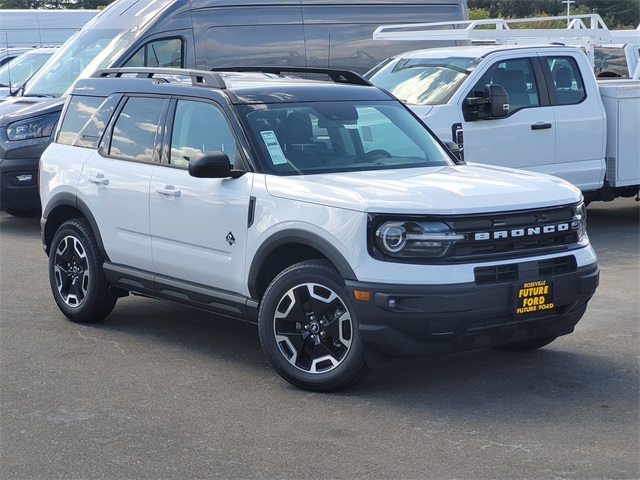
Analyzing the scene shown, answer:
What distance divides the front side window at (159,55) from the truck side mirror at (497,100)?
15.2 feet

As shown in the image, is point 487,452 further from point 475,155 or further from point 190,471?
point 475,155

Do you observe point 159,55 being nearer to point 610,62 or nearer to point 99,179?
point 99,179

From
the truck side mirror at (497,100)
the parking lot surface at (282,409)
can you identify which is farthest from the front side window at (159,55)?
the parking lot surface at (282,409)

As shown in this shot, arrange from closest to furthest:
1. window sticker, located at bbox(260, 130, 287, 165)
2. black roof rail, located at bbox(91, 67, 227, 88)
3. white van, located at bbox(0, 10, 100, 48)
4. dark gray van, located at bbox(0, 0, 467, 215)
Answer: window sticker, located at bbox(260, 130, 287, 165)
black roof rail, located at bbox(91, 67, 227, 88)
dark gray van, located at bbox(0, 0, 467, 215)
white van, located at bbox(0, 10, 100, 48)

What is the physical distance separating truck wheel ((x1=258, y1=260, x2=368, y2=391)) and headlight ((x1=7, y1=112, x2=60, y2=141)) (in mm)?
7085

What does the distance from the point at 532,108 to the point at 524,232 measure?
5.77m

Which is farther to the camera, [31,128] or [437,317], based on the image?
[31,128]

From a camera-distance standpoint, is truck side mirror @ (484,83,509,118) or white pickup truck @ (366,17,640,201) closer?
truck side mirror @ (484,83,509,118)

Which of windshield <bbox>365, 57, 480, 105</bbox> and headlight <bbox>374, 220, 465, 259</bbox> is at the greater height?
windshield <bbox>365, 57, 480, 105</bbox>

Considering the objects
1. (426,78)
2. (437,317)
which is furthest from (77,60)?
(437,317)

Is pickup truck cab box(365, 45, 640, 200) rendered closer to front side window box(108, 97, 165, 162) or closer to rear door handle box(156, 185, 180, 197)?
front side window box(108, 97, 165, 162)

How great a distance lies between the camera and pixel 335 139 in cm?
675

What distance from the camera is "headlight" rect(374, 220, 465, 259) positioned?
18.5ft

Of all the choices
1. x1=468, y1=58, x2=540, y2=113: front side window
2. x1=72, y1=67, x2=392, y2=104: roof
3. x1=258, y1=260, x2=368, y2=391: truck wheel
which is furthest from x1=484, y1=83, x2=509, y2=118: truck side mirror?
x1=258, y1=260, x2=368, y2=391: truck wheel
